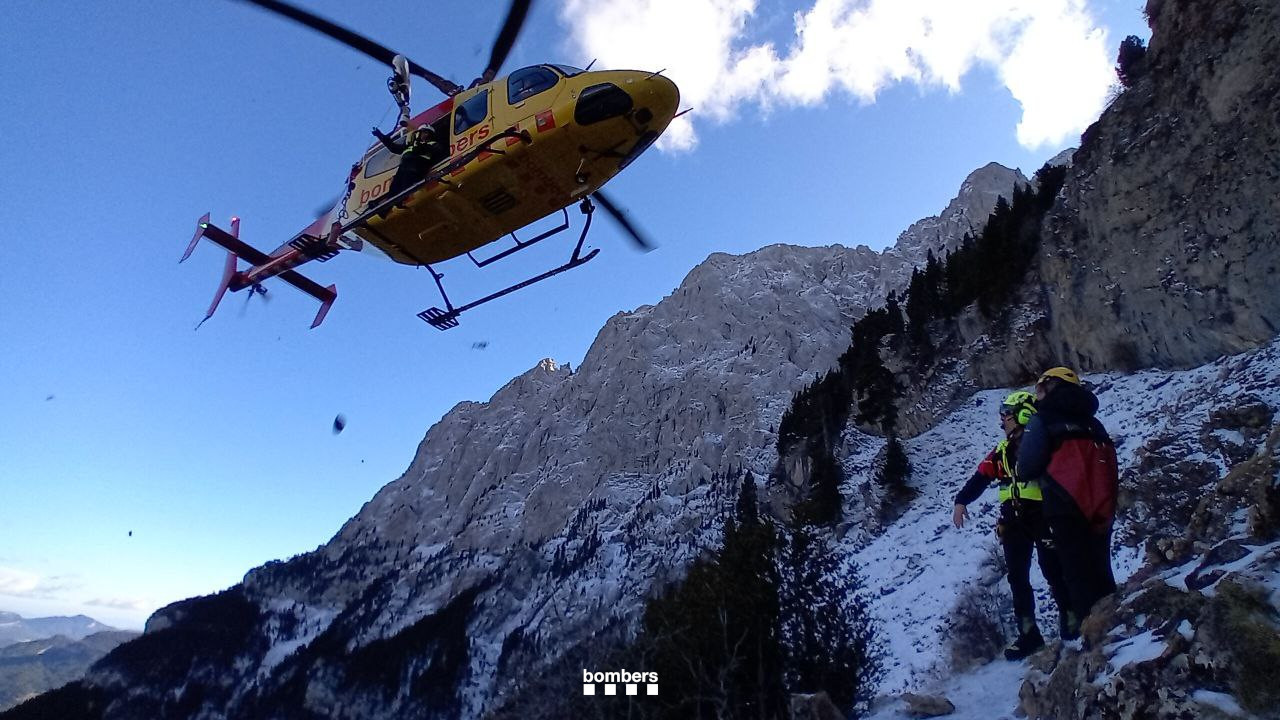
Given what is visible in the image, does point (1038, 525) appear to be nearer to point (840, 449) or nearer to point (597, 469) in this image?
point (840, 449)

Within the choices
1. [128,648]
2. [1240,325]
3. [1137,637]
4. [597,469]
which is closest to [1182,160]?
[1240,325]

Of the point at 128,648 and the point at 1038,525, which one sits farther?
the point at 128,648

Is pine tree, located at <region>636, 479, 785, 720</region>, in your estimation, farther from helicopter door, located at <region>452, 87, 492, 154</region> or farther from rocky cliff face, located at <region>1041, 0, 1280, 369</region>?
rocky cliff face, located at <region>1041, 0, 1280, 369</region>

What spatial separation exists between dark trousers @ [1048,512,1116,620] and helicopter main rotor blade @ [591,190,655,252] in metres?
6.72

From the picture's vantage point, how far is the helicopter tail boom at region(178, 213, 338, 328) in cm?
Answer: 1464

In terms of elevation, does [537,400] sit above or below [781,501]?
above

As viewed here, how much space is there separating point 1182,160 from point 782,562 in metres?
20.1

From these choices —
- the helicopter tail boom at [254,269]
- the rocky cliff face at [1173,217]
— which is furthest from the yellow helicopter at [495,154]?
the rocky cliff face at [1173,217]

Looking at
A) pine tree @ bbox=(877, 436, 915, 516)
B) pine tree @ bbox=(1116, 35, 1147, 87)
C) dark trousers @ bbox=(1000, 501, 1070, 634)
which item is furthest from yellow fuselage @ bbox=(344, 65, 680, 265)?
pine tree @ bbox=(1116, 35, 1147, 87)

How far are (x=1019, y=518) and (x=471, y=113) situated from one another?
920 cm

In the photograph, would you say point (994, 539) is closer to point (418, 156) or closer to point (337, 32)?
point (418, 156)

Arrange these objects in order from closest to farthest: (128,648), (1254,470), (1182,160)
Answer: (1254,470)
(1182,160)
(128,648)

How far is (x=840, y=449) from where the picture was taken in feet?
125

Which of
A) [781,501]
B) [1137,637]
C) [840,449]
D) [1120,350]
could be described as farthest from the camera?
[781,501]
